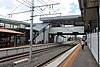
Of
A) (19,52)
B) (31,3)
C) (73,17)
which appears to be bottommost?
(19,52)

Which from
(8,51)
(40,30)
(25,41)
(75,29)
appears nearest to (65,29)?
(75,29)

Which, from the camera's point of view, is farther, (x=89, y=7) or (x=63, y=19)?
(x=63, y=19)

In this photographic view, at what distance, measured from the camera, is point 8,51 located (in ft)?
69.1

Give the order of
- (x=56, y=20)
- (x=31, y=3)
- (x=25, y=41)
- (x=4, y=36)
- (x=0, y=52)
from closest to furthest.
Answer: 1. (x=31, y=3)
2. (x=0, y=52)
3. (x=4, y=36)
4. (x=25, y=41)
5. (x=56, y=20)

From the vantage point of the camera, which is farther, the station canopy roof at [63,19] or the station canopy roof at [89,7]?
the station canopy roof at [63,19]

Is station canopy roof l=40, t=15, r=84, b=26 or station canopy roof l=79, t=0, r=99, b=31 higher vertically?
station canopy roof l=40, t=15, r=84, b=26

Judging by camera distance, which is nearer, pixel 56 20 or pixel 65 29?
pixel 65 29

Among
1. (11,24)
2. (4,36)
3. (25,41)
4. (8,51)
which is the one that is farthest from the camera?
(11,24)

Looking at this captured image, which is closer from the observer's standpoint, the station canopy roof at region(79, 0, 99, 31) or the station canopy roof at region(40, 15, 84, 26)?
the station canopy roof at region(79, 0, 99, 31)

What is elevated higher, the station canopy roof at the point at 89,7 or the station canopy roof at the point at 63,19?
the station canopy roof at the point at 63,19

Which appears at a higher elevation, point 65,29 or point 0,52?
point 65,29

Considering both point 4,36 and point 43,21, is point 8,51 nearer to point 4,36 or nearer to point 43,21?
point 4,36

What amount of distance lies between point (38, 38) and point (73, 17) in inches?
552

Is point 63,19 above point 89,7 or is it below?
above
